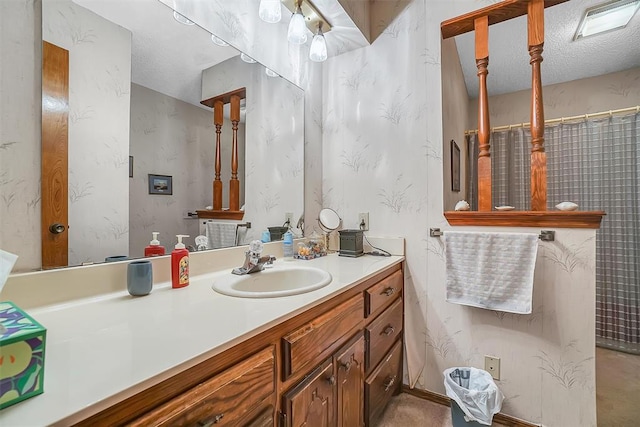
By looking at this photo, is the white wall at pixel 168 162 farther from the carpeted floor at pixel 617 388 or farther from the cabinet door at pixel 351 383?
the carpeted floor at pixel 617 388

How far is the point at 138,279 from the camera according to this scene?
861 mm

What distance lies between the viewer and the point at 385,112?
1.75m

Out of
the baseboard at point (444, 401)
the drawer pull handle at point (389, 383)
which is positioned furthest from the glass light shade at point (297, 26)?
the baseboard at point (444, 401)

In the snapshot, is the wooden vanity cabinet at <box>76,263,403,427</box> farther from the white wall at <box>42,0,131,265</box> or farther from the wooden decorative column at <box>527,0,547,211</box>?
the wooden decorative column at <box>527,0,547,211</box>

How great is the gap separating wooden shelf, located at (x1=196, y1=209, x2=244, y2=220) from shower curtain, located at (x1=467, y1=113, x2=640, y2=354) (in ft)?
8.66

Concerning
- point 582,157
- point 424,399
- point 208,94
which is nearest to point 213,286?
point 208,94

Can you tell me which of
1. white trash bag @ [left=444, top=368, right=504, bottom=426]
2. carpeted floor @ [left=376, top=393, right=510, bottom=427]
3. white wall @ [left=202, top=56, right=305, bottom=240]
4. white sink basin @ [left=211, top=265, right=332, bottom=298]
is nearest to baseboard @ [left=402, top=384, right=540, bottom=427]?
carpeted floor @ [left=376, top=393, right=510, bottom=427]

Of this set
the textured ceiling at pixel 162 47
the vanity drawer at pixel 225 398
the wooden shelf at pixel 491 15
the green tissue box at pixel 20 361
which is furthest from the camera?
the wooden shelf at pixel 491 15

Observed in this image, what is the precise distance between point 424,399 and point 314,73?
2193mm

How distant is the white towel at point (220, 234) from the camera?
1246mm

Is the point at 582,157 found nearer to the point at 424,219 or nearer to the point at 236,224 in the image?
the point at 424,219

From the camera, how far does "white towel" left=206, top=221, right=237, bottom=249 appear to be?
1.25m

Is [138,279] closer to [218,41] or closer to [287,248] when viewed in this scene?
[287,248]

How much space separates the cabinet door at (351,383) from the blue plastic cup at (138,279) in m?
0.67
